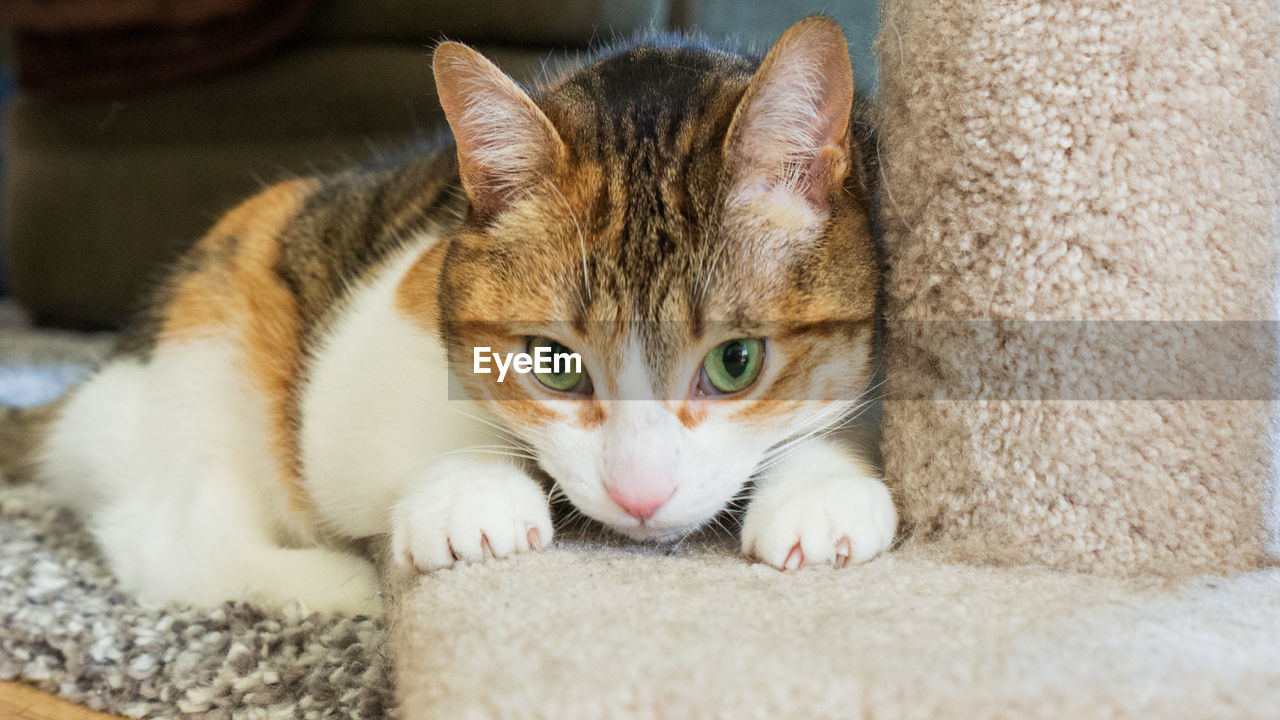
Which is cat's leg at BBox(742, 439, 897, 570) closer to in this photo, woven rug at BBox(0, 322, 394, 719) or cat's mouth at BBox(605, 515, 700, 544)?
cat's mouth at BBox(605, 515, 700, 544)

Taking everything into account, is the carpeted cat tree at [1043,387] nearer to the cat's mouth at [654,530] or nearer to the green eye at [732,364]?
the cat's mouth at [654,530]

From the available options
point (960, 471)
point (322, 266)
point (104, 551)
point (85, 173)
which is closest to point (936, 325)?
point (960, 471)

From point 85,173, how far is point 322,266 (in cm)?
187

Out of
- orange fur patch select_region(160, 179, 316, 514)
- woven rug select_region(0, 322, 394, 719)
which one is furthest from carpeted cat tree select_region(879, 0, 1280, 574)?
orange fur patch select_region(160, 179, 316, 514)

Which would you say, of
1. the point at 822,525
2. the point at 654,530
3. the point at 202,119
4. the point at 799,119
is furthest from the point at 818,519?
the point at 202,119

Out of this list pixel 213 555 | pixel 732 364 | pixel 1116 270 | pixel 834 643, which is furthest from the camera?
pixel 213 555

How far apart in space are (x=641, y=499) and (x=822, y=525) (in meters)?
0.19

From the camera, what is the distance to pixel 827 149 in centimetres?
101

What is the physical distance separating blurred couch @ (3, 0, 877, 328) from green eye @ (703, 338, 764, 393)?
1102 mm

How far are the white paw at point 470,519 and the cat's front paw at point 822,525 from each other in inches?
9.1

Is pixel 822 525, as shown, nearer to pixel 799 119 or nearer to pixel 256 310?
pixel 799 119

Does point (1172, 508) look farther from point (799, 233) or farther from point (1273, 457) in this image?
point (799, 233)

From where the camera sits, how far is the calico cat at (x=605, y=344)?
947 millimetres

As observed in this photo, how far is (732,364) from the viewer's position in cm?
98
